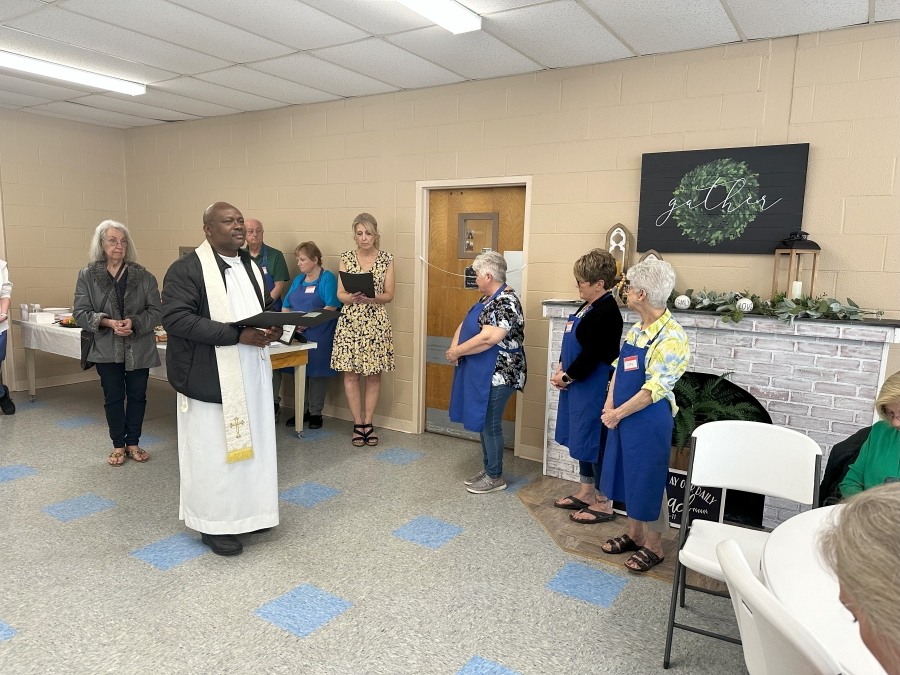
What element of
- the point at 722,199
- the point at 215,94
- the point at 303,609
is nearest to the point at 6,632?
the point at 303,609

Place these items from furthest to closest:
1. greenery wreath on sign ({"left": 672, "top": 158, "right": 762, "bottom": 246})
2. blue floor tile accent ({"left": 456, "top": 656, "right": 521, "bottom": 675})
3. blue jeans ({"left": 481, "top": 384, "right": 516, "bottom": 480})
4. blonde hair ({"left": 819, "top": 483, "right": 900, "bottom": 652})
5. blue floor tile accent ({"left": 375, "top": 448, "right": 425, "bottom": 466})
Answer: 1. blue floor tile accent ({"left": 375, "top": 448, "right": 425, "bottom": 466})
2. blue jeans ({"left": 481, "top": 384, "right": 516, "bottom": 480})
3. greenery wreath on sign ({"left": 672, "top": 158, "right": 762, "bottom": 246})
4. blue floor tile accent ({"left": 456, "top": 656, "right": 521, "bottom": 675})
5. blonde hair ({"left": 819, "top": 483, "right": 900, "bottom": 652})

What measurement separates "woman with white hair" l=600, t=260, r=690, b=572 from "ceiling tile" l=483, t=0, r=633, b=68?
58.9 inches

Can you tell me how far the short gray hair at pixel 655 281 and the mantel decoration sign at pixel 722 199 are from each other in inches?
47.7

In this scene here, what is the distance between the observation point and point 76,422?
5.09 meters

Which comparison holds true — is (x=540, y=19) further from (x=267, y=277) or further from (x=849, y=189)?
(x=267, y=277)

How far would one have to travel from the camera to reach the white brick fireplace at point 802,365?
3061 mm

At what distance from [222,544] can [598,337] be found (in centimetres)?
218

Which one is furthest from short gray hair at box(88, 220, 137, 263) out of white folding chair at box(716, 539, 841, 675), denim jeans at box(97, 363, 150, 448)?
white folding chair at box(716, 539, 841, 675)

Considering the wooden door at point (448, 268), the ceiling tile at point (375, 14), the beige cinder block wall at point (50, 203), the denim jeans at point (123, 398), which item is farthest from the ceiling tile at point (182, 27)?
the beige cinder block wall at point (50, 203)

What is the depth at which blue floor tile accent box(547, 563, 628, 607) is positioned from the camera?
8.70 ft

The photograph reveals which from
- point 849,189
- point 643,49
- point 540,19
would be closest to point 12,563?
point 540,19

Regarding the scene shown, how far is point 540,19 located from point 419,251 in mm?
2078

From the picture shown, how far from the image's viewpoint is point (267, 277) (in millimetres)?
5215

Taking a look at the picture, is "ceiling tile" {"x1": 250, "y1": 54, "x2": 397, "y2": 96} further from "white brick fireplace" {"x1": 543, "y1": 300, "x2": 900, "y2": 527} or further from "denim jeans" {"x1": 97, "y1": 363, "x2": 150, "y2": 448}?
"white brick fireplace" {"x1": 543, "y1": 300, "x2": 900, "y2": 527}
